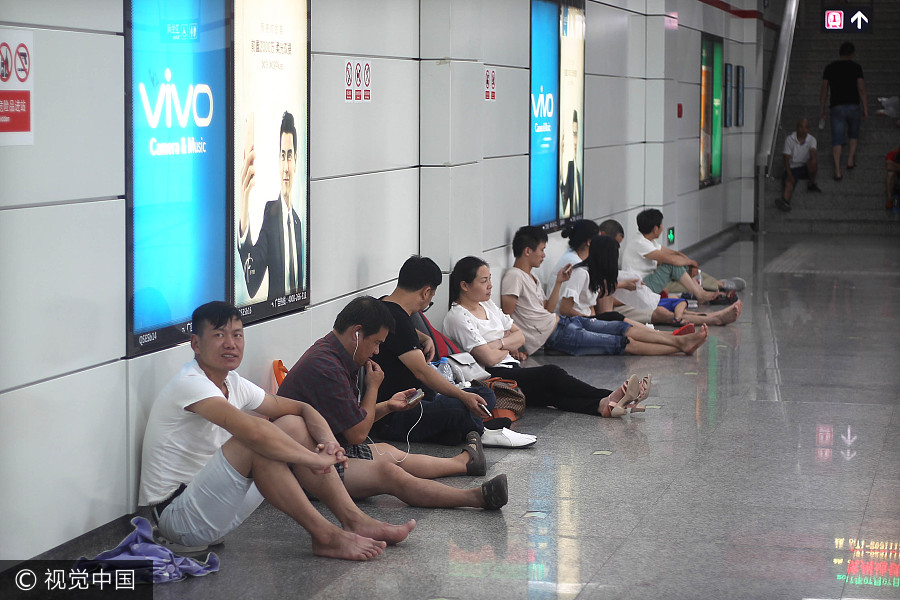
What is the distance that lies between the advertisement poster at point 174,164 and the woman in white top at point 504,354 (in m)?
2.10

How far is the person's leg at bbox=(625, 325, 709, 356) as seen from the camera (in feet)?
27.5

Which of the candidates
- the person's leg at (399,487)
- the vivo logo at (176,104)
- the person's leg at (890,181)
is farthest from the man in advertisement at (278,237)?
the person's leg at (890,181)

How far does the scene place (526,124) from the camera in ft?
29.5

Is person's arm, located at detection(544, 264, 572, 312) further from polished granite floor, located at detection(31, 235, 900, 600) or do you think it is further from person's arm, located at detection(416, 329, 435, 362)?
person's arm, located at detection(416, 329, 435, 362)

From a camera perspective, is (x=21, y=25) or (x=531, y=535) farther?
(x=531, y=535)

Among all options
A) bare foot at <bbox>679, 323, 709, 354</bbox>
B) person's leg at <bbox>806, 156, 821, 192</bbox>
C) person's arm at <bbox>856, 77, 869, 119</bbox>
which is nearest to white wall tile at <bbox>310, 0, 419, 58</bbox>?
bare foot at <bbox>679, 323, 709, 354</bbox>

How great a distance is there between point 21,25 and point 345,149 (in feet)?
8.75

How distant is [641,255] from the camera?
10.1 m

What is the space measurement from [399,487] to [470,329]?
224cm

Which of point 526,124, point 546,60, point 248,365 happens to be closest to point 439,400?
point 248,365

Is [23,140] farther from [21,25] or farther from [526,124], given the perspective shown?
[526,124]

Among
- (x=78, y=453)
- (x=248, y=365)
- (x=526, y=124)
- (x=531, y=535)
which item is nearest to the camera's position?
(x=78, y=453)

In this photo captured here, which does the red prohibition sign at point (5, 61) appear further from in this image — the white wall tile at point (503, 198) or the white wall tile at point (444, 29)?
the white wall tile at point (503, 198)

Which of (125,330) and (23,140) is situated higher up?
(23,140)
